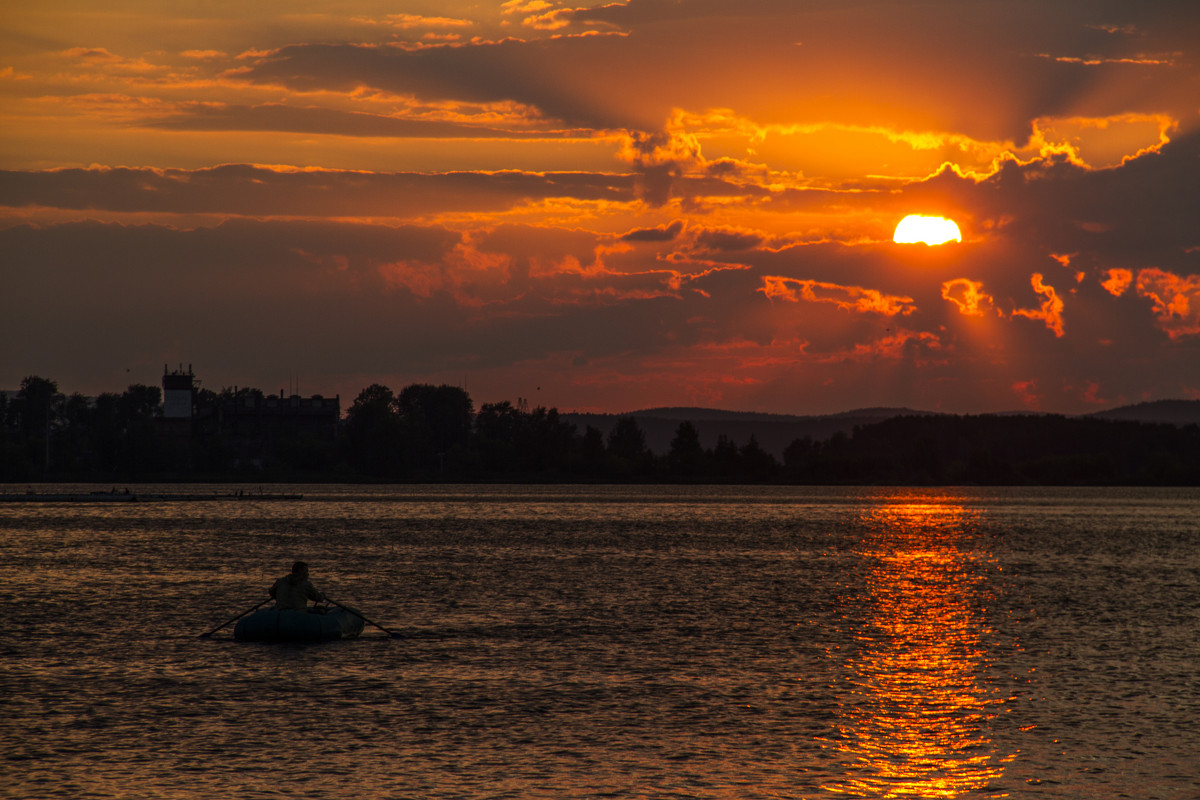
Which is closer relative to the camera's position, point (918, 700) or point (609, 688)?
point (918, 700)

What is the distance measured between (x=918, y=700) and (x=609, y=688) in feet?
32.5

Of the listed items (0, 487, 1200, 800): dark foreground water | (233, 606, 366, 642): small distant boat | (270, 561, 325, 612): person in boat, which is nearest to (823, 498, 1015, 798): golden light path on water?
(0, 487, 1200, 800): dark foreground water

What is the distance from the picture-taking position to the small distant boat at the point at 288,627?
50750mm

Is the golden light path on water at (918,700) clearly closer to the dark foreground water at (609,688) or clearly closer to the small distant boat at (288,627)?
the dark foreground water at (609,688)

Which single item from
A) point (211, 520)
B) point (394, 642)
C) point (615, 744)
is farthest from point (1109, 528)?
point (615, 744)

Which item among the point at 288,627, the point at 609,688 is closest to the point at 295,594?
the point at 288,627

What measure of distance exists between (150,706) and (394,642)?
15.7 metres

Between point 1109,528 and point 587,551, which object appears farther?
point 1109,528

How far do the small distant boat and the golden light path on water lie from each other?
68.9 feet

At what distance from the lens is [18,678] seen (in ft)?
137

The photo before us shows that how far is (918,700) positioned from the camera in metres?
39.6

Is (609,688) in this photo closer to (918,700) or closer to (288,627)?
(918,700)

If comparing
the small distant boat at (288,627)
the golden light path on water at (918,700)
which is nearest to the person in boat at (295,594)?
the small distant boat at (288,627)

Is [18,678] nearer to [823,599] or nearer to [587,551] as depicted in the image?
[823,599]
